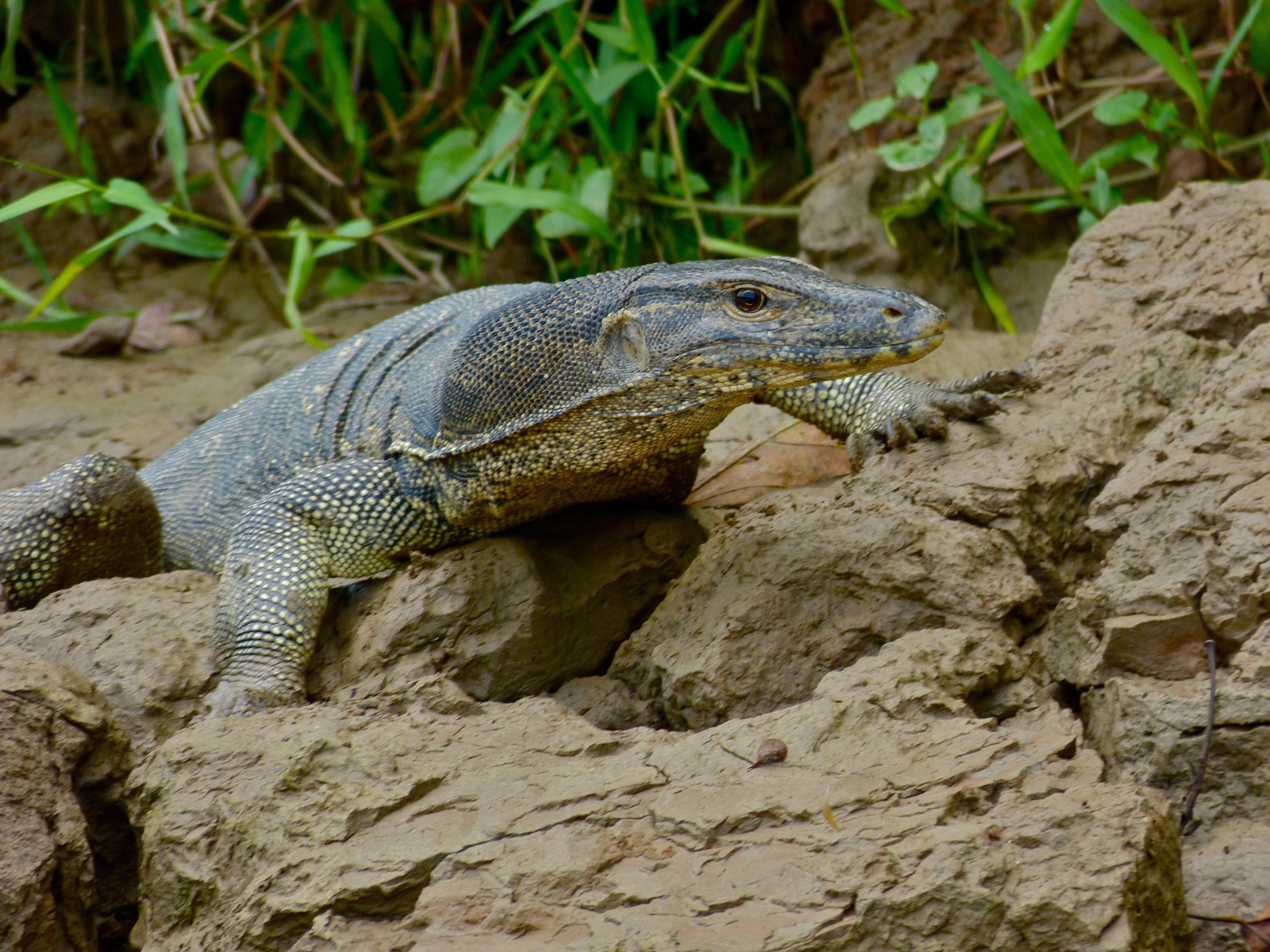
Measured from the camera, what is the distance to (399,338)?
5.59 metres

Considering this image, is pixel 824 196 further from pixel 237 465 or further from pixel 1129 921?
pixel 1129 921

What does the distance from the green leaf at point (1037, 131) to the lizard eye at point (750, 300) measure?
2.61m

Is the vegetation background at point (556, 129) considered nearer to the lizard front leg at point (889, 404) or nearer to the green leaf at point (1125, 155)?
the green leaf at point (1125, 155)

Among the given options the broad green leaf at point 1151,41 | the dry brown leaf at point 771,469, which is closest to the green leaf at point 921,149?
the broad green leaf at point 1151,41

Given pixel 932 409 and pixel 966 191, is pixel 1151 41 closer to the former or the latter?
pixel 966 191

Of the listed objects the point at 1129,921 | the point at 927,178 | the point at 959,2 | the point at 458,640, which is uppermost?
the point at 959,2

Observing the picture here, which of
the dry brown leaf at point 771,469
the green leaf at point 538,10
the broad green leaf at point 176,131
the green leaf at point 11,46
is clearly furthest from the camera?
the green leaf at point 11,46

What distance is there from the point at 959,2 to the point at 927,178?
142 cm

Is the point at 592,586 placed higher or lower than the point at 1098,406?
lower

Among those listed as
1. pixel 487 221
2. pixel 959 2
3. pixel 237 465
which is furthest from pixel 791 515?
pixel 959 2

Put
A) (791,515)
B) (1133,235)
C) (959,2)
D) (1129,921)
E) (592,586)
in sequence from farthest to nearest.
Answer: (959,2) < (1133,235) < (592,586) < (791,515) < (1129,921)

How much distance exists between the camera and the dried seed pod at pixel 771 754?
318 centimetres

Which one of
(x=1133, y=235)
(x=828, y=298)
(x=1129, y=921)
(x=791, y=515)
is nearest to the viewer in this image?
(x=1129, y=921)

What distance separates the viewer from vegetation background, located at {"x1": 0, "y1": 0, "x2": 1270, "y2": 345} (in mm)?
6746
